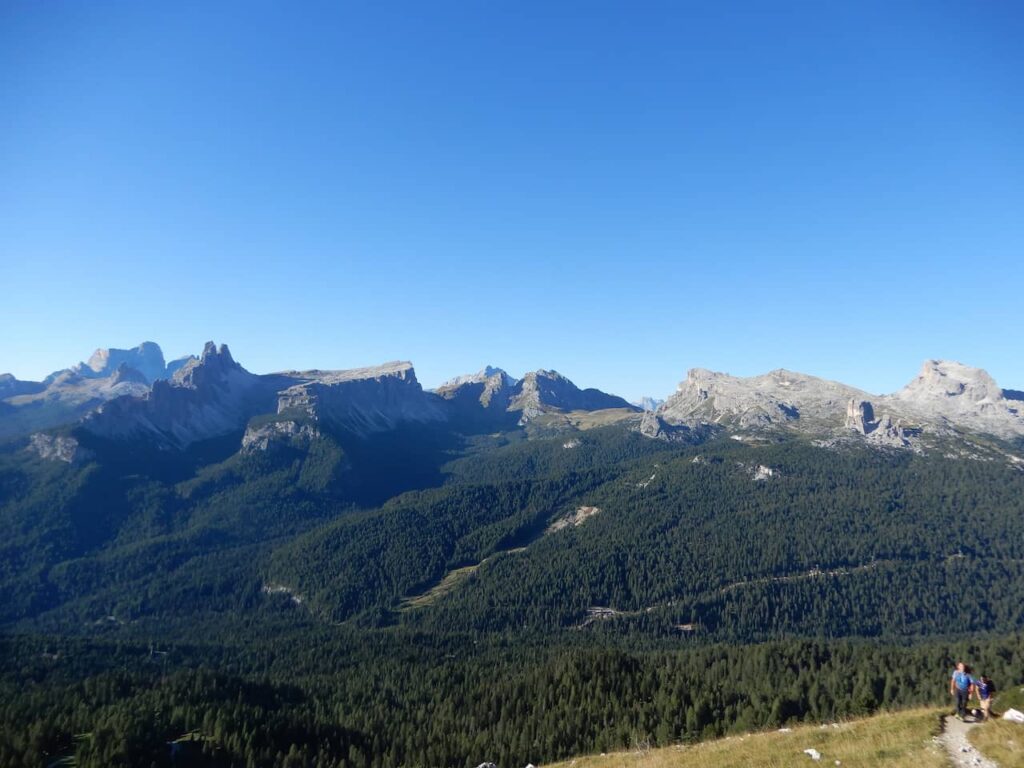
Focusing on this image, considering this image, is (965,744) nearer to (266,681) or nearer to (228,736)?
(228,736)

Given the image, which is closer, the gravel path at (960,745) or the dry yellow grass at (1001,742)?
the dry yellow grass at (1001,742)

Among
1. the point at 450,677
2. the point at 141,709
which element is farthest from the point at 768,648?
the point at 141,709

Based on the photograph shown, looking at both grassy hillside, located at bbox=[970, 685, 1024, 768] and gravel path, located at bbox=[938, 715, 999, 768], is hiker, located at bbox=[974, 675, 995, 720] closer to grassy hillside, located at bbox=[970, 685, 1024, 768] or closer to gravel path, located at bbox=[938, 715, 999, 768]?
gravel path, located at bbox=[938, 715, 999, 768]

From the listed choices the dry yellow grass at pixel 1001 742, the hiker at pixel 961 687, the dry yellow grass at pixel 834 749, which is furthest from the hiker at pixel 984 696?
the dry yellow grass at pixel 834 749

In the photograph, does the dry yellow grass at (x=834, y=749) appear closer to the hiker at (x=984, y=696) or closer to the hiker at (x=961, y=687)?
the hiker at (x=961, y=687)

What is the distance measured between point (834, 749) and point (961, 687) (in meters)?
10.4

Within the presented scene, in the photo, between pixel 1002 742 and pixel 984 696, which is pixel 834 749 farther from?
pixel 984 696

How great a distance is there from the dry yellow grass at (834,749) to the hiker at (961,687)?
5.51 ft

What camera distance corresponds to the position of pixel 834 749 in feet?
137

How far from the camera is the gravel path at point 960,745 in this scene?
35.0 metres

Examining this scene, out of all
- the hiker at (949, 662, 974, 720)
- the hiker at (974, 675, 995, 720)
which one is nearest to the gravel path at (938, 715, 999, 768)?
the hiker at (949, 662, 974, 720)

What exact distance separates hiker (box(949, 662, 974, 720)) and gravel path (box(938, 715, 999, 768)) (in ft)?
2.77

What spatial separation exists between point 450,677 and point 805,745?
515 ft

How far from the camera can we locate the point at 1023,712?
41.7 metres
